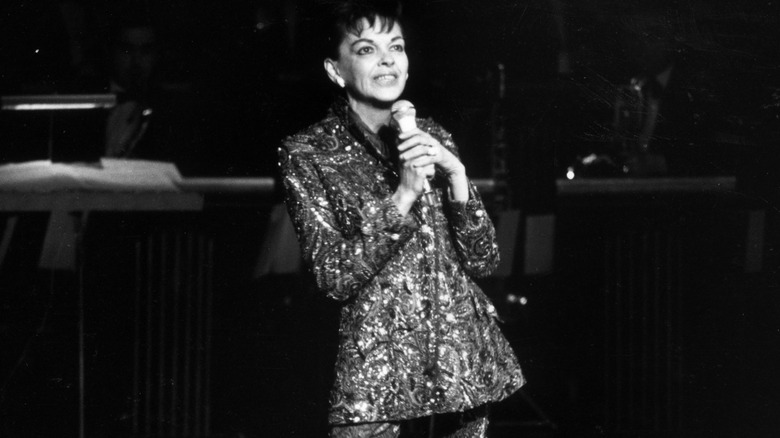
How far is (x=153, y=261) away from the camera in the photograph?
2.72 m

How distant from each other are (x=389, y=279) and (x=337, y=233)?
0.48 feet

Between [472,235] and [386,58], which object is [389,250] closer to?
[472,235]

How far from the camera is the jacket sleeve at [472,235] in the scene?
202 centimetres

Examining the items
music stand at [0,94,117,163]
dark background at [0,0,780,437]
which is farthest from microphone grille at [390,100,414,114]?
music stand at [0,94,117,163]

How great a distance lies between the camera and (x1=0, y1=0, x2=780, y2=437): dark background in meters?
2.60

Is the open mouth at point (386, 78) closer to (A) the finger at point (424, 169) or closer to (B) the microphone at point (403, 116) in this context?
(B) the microphone at point (403, 116)

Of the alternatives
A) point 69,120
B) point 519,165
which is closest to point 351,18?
point 519,165

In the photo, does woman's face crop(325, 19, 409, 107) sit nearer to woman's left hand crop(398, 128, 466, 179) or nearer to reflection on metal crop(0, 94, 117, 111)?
woman's left hand crop(398, 128, 466, 179)

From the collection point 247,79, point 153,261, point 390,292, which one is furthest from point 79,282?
point 390,292

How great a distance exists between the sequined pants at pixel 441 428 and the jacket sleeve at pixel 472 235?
315 millimetres

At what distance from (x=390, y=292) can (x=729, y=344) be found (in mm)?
1225

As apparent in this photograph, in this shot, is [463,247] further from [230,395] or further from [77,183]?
[77,183]

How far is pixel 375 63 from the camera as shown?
2.03m

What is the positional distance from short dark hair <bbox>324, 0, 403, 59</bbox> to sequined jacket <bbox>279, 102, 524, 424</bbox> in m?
0.16
